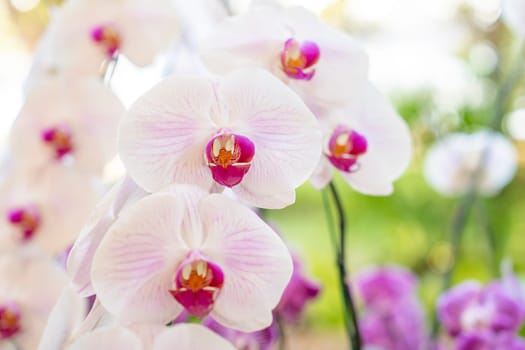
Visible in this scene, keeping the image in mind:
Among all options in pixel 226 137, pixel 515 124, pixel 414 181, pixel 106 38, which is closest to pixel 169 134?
pixel 226 137

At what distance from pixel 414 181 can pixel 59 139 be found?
110 cm

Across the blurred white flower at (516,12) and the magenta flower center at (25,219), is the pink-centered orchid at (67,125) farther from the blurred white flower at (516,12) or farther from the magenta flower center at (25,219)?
the blurred white flower at (516,12)

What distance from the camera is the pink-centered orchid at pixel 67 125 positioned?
1.32ft

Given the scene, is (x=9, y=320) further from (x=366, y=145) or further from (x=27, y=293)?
(x=366, y=145)

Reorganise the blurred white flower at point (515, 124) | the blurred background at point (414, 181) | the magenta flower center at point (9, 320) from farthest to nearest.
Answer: the blurred background at point (414, 181), the blurred white flower at point (515, 124), the magenta flower center at point (9, 320)

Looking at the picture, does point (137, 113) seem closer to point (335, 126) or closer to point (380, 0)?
point (335, 126)

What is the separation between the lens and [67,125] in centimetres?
42

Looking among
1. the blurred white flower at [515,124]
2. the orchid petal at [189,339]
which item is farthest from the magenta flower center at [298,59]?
the blurred white flower at [515,124]

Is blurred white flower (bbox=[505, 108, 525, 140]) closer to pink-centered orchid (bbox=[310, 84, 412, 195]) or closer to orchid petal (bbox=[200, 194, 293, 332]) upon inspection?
pink-centered orchid (bbox=[310, 84, 412, 195])

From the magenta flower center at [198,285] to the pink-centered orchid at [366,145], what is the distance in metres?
0.08

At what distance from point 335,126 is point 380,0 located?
772 mm

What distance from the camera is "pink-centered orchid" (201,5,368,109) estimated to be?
29 cm

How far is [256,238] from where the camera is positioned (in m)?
0.24

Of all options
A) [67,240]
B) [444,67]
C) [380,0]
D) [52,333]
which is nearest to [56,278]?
[67,240]
